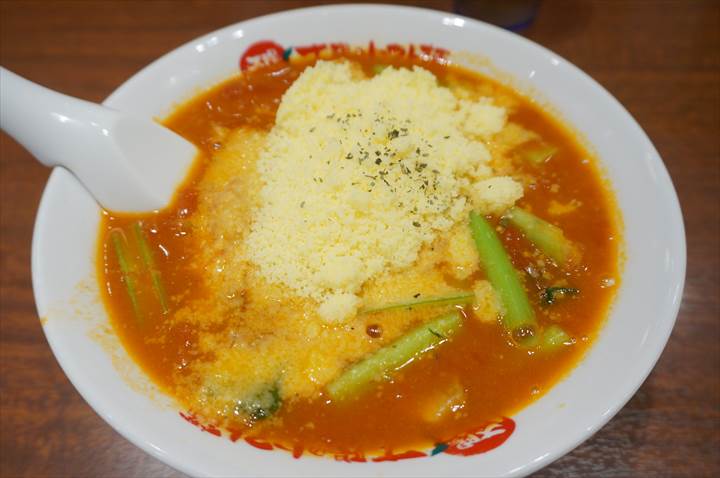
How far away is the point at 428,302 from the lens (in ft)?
4.48

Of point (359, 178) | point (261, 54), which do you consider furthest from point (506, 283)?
point (261, 54)

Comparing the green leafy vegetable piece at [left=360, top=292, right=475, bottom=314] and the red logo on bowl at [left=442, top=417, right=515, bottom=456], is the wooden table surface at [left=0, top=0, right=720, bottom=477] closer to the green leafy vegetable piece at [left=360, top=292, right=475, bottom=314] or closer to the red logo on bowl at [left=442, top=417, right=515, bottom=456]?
the red logo on bowl at [left=442, top=417, right=515, bottom=456]

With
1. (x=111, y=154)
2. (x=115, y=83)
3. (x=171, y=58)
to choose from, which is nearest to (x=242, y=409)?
(x=111, y=154)

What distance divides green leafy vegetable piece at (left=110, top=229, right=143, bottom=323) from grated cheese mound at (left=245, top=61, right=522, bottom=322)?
310 mm

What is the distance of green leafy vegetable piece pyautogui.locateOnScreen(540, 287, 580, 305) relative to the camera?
54.2 inches

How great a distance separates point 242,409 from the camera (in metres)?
1.23

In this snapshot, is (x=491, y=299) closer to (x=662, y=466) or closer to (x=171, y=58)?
(x=662, y=466)

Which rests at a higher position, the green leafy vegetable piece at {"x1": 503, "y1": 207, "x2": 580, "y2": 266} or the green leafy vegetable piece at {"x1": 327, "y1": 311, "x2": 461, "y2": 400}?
the green leafy vegetable piece at {"x1": 503, "y1": 207, "x2": 580, "y2": 266}

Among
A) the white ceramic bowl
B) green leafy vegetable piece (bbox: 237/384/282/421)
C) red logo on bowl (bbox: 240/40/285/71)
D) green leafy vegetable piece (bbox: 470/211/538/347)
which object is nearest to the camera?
the white ceramic bowl

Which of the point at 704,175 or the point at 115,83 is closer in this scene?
the point at 704,175

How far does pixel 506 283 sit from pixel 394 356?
1.12ft

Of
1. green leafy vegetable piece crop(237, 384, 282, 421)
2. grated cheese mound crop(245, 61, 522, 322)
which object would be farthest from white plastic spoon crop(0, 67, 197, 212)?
green leafy vegetable piece crop(237, 384, 282, 421)

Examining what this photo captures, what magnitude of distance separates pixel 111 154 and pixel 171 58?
1.48 feet

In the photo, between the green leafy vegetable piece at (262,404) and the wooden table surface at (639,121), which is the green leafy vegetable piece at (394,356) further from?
the wooden table surface at (639,121)
